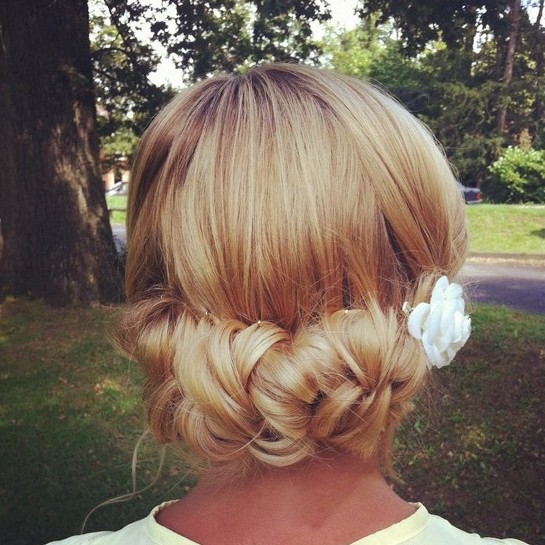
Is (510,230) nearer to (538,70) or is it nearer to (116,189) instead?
(538,70)

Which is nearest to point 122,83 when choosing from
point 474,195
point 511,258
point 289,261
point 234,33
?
point 234,33

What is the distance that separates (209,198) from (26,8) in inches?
151

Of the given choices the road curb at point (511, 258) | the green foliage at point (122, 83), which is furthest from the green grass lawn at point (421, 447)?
the green foliage at point (122, 83)

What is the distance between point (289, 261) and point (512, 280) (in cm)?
301

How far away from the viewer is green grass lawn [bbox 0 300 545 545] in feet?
10.7

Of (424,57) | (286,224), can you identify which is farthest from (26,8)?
(286,224)

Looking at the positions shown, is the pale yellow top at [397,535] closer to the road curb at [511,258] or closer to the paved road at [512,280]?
the paved road at [512,280]

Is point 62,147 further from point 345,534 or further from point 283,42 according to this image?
point 345,534

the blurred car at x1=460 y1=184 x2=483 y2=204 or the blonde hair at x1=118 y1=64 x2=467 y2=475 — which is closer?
the blonde hair at x1=118 y1=64 x2=467 y2=475

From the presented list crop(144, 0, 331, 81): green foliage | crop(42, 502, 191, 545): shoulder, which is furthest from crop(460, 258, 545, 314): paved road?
crop(42, 502, 191, 545): shoulder

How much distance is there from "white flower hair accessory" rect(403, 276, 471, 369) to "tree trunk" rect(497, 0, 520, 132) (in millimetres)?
2393

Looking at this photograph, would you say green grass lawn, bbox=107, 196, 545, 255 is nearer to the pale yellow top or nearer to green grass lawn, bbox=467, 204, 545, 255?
green grass lawn, bbox=467, 204, 545, 255

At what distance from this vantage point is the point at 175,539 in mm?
1051

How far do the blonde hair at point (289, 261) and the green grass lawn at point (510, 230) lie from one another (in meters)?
2.67
